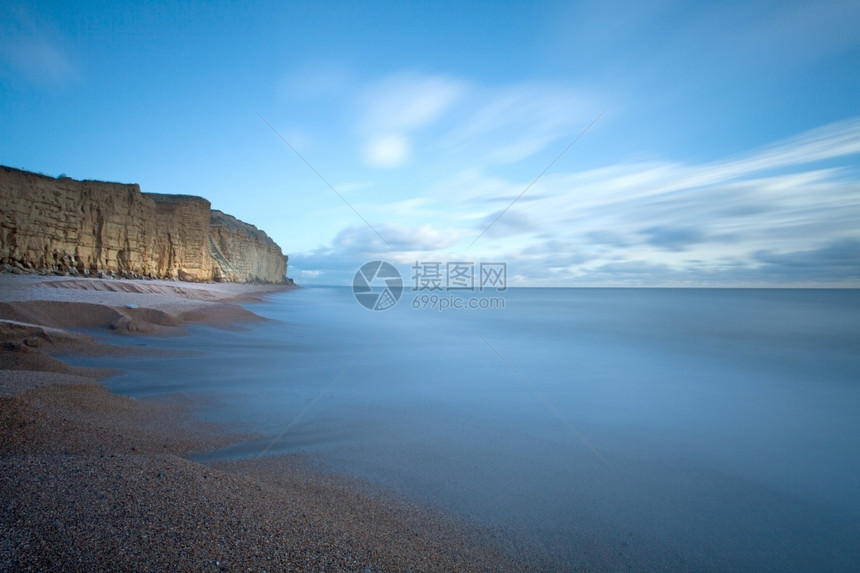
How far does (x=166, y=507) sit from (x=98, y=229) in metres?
21.8

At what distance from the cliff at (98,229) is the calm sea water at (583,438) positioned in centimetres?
1289

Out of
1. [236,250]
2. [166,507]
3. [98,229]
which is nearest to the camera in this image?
[166,507]

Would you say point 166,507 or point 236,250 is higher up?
point 236,250

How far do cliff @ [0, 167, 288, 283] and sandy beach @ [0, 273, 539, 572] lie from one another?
17055mm

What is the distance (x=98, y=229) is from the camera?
693 inches

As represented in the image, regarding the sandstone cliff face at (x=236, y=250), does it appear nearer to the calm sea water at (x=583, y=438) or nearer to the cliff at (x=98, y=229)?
the cliff at (x=98, y=229)

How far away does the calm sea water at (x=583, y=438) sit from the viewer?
8.36 ft

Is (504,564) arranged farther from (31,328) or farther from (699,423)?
(31,328)

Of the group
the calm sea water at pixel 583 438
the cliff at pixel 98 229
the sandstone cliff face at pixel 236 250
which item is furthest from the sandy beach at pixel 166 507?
the sandstone cliff face at pixel 236 250

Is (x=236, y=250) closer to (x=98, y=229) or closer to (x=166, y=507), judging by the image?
(x=98, y=229)

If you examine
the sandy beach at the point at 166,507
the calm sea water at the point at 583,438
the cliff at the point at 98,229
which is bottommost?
the calm sea water at the point at 583,438

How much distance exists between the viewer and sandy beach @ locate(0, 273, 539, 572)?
4.75ft

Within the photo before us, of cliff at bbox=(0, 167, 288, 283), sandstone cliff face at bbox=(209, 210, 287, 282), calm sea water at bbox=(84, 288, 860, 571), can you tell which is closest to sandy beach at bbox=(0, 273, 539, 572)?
calm sea water at bbox=(84, 288, 860, 571)

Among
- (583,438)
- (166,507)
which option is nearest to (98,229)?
(166,507)
